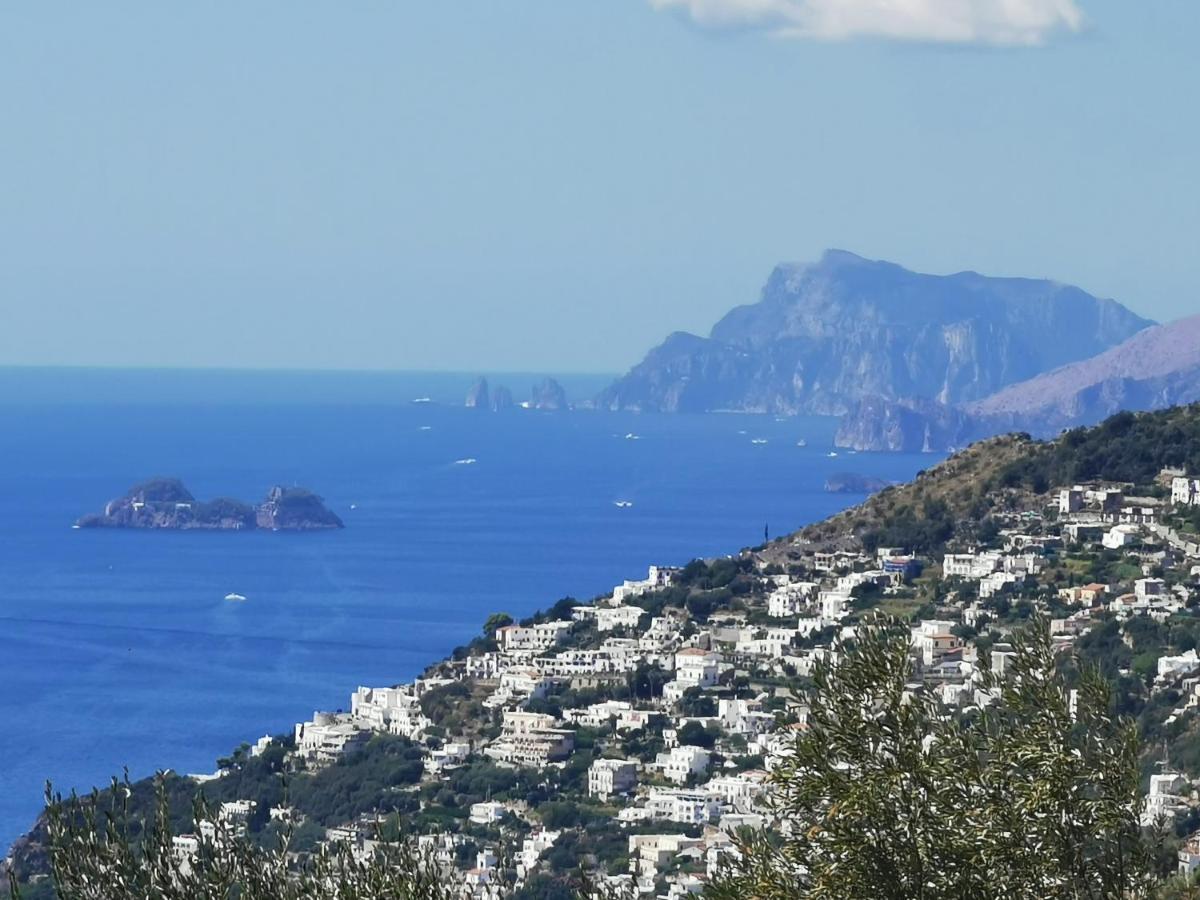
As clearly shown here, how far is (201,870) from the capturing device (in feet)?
33.3

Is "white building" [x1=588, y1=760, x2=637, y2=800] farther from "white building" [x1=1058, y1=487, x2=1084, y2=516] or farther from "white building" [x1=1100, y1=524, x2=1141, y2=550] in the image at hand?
"white building" [x1=1058, y1=487, x2=1084, y2=516]

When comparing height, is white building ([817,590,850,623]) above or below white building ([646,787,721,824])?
above

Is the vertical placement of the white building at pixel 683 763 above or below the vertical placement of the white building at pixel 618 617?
below

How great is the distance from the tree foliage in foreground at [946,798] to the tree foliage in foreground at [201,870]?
4.70 ft

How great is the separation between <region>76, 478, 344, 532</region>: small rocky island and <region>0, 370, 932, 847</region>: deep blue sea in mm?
1428

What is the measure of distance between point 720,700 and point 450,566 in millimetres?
47818

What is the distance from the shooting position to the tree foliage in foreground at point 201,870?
9.91m

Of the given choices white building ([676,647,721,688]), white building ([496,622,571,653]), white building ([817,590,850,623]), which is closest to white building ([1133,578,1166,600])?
white building ([817,590,850,623])

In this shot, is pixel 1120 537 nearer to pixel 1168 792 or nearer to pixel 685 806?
pixel 685 806

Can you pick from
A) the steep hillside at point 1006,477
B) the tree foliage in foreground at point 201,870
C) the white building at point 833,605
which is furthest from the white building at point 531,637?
the tree foliage in foreground at point 201,870

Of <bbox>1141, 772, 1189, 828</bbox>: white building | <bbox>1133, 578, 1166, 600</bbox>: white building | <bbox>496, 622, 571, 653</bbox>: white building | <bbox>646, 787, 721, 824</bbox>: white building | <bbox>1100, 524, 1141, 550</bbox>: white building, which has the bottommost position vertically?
<bbox>646, 787, 721, 824</bbox>: white building

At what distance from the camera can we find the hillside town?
2888cm

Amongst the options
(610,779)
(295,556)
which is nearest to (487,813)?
(610,779)

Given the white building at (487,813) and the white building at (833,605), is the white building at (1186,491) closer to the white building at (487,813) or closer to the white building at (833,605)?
the white building at (833,605)
